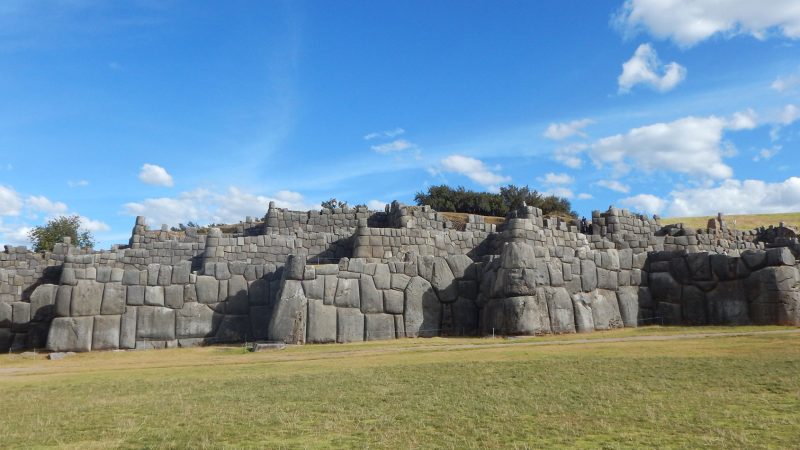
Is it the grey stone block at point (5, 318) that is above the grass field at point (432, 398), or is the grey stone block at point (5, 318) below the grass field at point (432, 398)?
above

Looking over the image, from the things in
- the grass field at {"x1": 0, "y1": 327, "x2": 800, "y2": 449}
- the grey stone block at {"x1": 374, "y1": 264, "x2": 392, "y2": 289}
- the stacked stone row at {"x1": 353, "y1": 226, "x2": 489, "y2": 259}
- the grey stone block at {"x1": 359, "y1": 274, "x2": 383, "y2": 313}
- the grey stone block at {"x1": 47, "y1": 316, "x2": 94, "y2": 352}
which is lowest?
the grass field at {"x1": 0, "y1": 327, "x2": 800, "y2": 449}

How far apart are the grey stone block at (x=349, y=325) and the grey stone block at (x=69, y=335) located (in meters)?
→ 6.40

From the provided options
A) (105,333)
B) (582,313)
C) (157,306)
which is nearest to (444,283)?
(582,313)

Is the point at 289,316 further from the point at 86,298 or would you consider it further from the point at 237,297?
the point at 86,298

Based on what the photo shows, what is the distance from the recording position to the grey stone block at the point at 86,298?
54.1 ft

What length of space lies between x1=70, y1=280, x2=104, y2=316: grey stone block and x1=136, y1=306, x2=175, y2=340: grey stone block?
41.8 inches

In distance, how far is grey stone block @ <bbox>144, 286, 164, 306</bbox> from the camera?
17203 mm

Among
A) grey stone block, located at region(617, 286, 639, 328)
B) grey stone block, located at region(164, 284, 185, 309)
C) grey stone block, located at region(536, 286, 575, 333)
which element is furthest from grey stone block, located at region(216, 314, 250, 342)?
grey stone block, located at region(617, 286, 639, 328)

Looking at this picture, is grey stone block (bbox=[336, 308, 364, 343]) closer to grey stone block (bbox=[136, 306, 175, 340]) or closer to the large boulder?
the large boulder

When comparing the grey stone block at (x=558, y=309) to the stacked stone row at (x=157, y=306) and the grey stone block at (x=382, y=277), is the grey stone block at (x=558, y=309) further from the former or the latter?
the stacked stone row at (x=157, y=306)

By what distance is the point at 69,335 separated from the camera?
1616cm

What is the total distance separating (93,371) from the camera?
42.5ft

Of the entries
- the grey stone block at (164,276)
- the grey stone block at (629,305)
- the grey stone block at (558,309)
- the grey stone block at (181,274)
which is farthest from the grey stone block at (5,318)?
the grey stone block at (629,305)

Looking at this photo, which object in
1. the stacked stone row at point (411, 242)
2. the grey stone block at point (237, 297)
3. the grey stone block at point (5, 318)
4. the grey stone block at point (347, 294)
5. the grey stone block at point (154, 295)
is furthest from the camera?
the stacked stone row at point (411, 242)
